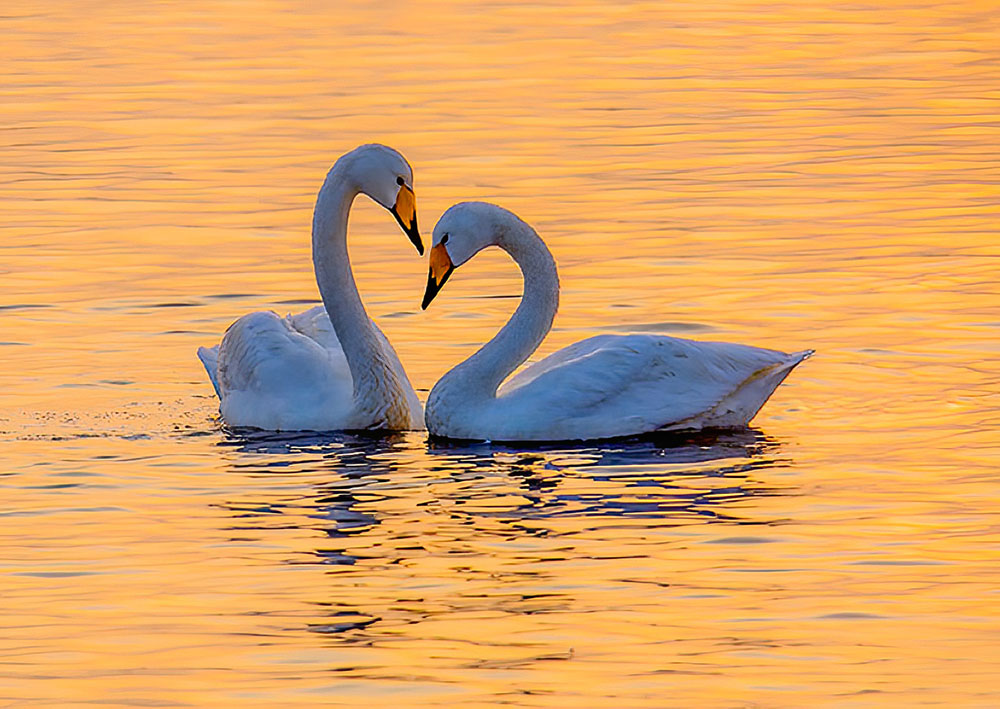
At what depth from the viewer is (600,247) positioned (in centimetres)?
1805

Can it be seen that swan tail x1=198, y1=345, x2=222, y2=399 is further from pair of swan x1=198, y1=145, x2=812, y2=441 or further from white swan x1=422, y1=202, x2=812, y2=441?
white swan x1=422, y1=202, x2=812, y2=441

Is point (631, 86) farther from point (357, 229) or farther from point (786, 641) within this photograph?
point (786, 641)

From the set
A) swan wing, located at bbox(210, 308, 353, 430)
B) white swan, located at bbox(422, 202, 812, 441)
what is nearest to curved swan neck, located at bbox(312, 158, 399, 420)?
swan wing, located at bbox(210, 308, 353, 430)

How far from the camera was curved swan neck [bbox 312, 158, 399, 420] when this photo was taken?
12961 mm

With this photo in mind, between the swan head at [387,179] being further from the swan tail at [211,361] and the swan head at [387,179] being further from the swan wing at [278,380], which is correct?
the swan tail at [211,361]

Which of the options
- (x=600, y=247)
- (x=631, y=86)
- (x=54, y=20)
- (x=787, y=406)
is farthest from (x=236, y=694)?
(x=54, y=20)

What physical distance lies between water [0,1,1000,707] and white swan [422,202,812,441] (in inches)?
7.5

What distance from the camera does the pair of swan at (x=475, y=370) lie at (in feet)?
41.0

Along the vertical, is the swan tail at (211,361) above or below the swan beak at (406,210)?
below

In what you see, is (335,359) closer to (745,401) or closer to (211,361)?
(211,361)

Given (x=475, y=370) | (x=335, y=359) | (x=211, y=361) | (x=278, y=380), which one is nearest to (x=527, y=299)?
(x=475, y=370)

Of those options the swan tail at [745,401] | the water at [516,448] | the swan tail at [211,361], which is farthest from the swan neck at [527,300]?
the swan tail at [211,361]

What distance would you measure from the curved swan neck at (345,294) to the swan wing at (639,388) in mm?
719

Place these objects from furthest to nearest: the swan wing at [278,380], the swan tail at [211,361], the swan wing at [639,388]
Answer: the swan tail at [211,361] < the swan wing at [278,380] < the swan wing at [639,388]
